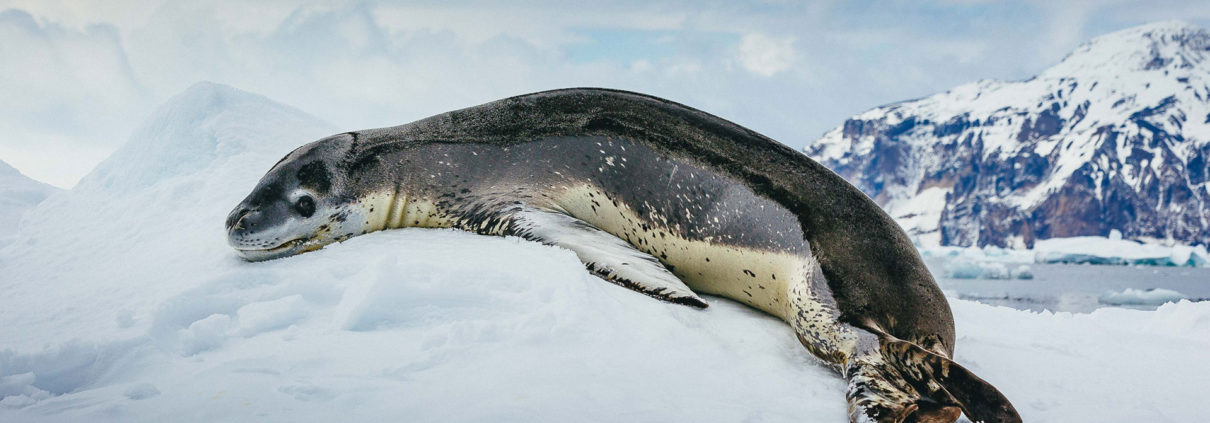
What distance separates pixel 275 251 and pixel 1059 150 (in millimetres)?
142075

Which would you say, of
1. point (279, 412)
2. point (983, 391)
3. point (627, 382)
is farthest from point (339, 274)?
point (983, 391)

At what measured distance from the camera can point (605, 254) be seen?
2898 millimetres

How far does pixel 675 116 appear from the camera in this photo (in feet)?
11.7

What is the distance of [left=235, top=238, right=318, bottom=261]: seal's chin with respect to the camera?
3150mm

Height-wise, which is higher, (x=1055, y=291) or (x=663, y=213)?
(x=1055, y=291)

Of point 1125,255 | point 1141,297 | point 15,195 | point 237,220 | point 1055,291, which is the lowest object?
point 237,220

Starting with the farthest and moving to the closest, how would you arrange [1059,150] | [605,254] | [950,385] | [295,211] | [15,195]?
[1059,150] → [15,195] → [295,211] → [605,254] → [950,385]

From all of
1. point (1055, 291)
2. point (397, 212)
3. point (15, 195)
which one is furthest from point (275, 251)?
point (1055, 291)

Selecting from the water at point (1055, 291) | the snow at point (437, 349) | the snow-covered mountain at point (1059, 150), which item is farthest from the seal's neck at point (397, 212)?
the snow-covered mountain at point (1059, 150)

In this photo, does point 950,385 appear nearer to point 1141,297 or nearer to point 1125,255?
point 1141,297

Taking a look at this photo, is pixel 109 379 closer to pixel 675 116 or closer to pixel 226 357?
pixel 226 357

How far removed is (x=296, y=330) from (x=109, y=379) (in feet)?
1.53

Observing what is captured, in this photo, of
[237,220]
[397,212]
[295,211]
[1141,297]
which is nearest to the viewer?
[237,220]

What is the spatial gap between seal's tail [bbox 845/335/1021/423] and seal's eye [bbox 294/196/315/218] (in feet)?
8.75
